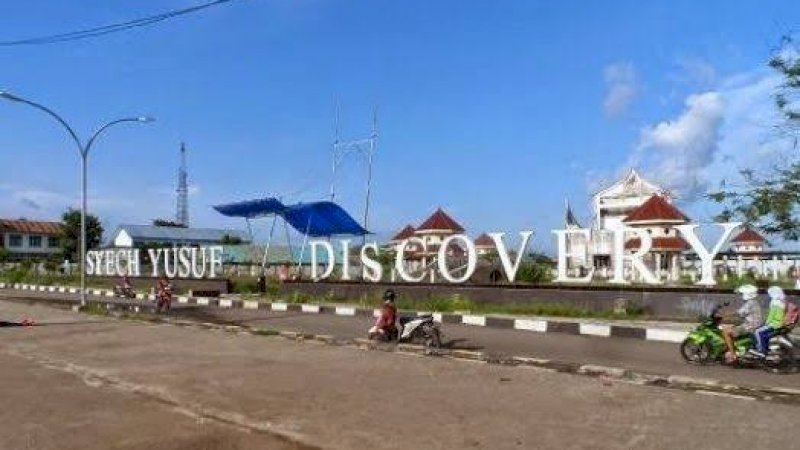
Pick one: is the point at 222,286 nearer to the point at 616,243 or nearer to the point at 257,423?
the point at 616,243

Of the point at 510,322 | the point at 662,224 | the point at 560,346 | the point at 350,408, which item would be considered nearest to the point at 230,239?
the point at 662,224

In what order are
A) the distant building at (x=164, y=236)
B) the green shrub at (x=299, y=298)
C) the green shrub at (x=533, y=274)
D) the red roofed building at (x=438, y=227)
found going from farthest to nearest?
the distant building at (x=164, y=236) < the red roofed building at (x=438, y=227) < the green shrub at (x=299, y=298) < the green shrub at (x=533, y=274)

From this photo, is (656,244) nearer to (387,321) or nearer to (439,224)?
(439,224)

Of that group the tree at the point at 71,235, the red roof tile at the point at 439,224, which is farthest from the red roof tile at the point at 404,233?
the tree at the point at 71,235

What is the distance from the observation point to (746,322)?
12258mm

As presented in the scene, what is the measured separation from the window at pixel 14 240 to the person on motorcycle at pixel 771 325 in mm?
103444

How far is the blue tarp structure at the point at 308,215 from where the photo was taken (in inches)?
1419

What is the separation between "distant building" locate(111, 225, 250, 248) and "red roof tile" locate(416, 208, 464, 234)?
35271mm

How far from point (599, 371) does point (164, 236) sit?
77275 millimetres

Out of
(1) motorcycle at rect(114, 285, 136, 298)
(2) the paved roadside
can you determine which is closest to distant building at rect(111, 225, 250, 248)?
(1) motorcycle at rect(114, 285, 136, 298)

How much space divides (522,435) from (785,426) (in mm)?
2249

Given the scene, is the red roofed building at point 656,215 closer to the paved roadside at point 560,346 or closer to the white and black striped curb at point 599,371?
the paved roadside at point 560,346

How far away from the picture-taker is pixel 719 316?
12.3 m

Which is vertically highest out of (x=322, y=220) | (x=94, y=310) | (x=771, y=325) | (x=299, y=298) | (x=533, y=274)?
(x=322, y=220)
